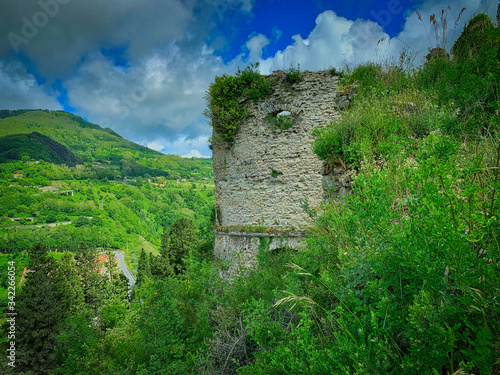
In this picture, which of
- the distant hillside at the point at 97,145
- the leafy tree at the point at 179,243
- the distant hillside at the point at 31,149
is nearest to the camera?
the leafy tree at the point at 179,243

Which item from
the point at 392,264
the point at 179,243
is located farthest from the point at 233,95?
the point at 179,243

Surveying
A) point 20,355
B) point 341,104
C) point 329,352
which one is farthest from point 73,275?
point 329,352

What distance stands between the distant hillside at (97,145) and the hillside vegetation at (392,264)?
322 feet

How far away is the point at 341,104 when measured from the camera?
24.2ft

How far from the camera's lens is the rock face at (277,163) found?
7.46 metres

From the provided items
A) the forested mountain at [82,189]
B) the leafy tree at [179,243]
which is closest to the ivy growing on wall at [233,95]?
the leafy tree at [179,243]

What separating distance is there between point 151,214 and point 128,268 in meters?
26.3

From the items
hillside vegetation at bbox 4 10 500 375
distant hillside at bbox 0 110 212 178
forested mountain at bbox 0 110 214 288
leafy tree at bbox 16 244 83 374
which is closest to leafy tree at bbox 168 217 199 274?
leafy tree at bbox 16 244 83 374

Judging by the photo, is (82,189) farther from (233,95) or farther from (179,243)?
(233,95)

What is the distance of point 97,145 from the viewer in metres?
101

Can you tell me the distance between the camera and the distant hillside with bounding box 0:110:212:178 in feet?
295

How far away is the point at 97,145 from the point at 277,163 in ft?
370

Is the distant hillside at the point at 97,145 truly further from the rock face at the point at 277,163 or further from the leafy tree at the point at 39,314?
the rock face at the point at 277,163

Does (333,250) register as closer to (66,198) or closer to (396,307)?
(396,307)
